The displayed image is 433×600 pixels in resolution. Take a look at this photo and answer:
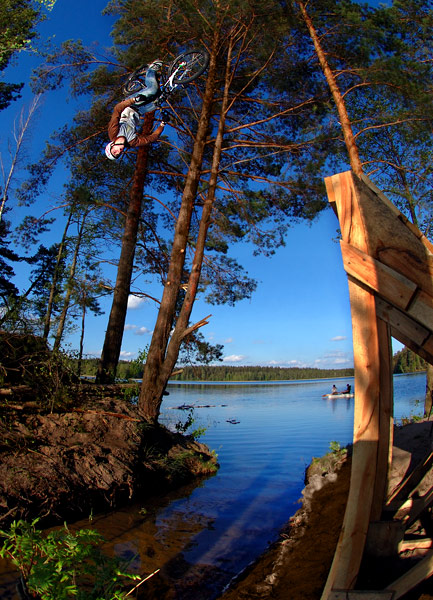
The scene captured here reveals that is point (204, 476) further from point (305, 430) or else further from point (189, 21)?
point (189, 21)

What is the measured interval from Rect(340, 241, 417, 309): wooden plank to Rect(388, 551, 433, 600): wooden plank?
4.12 ft

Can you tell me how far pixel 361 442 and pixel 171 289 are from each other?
7535 mm

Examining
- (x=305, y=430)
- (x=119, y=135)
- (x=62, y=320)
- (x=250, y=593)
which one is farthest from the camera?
(x=62, y=320)

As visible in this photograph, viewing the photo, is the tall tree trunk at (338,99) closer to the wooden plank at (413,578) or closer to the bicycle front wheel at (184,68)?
the bicycle front wheel at (184,68)

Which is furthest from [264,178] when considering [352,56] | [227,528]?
[227,528]

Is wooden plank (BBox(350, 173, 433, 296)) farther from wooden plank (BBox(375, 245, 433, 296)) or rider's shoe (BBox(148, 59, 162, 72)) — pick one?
rider's shoe (BBox(148, 59, 162, 72))

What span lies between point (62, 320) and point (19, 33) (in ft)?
30.2

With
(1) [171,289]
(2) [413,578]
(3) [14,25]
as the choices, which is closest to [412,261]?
(2) [413,578]

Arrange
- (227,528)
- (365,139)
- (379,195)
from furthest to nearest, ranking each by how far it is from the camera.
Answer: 1. (365,139)
2. (227,528)
3. (379,195)

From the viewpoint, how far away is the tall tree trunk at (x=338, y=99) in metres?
8.94

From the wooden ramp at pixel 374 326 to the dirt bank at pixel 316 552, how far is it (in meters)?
0.46

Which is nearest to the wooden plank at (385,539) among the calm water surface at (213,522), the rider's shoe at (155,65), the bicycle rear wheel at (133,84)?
the calm water surface at (213,522)

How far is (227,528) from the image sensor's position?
16.6 feet

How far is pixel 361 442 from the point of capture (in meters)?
2.06
